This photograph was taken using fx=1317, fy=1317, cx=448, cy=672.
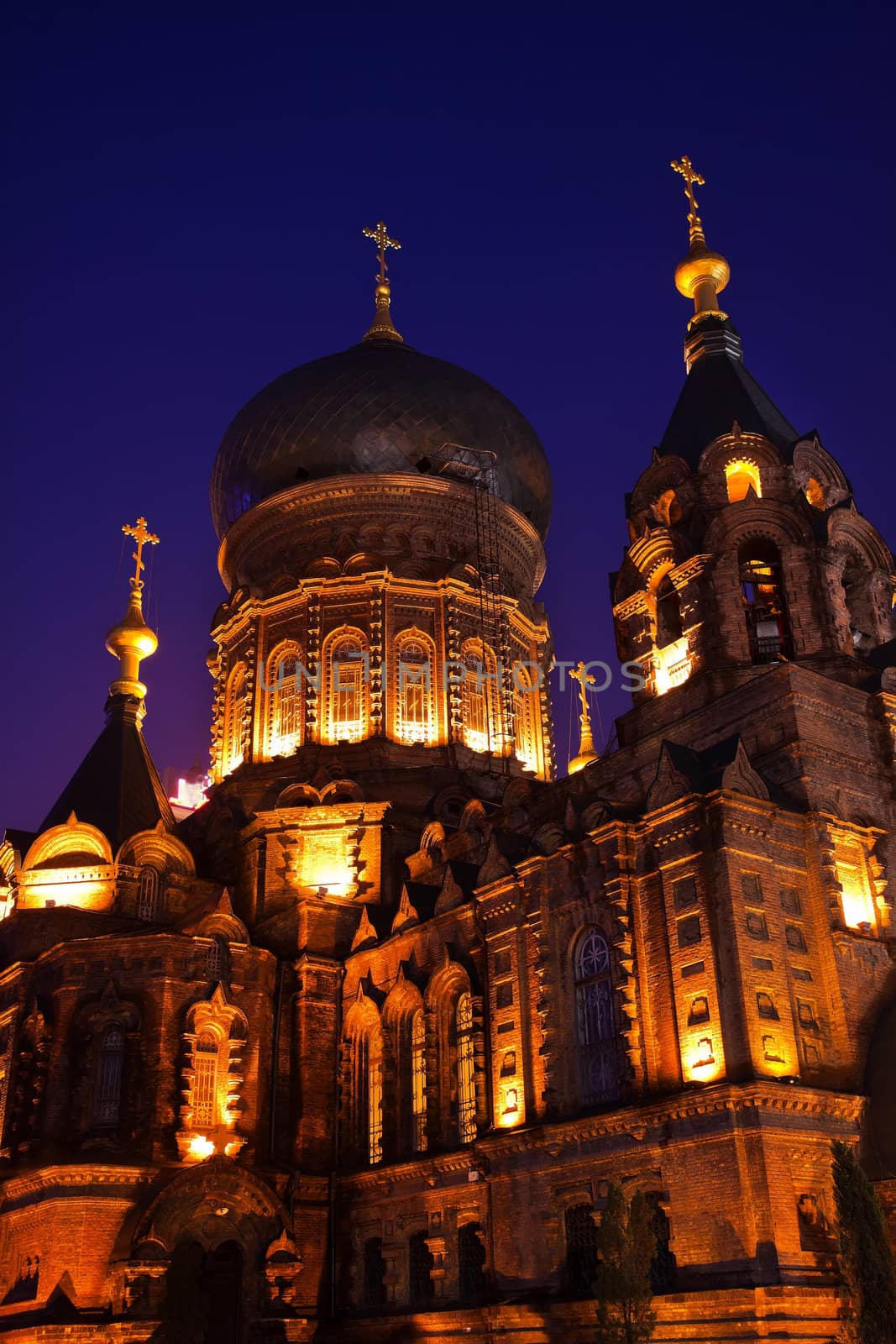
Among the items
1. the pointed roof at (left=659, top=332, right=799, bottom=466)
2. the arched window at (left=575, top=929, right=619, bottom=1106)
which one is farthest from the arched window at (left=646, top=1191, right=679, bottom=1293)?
the pointed roof at (left=659, top=332, right=799, bottom=466)

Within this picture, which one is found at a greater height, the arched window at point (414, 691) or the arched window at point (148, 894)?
the arched window at point (414, 691)

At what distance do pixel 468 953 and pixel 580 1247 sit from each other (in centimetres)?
546

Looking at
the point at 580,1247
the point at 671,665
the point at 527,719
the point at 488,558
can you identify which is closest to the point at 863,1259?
the point at 580,1247

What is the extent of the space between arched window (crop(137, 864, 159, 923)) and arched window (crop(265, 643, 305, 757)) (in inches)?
194

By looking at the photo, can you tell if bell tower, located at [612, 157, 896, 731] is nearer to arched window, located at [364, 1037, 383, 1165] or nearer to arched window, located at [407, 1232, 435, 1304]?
arched window, located at [364, 1037, 383, 1165]

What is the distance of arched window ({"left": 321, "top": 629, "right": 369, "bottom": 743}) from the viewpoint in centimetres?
3084

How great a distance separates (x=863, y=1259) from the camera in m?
14.5

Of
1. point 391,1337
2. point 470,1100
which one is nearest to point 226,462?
point 470,1100

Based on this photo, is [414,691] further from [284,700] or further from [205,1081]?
[205,1081]

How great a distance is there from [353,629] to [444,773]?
14.8 feet

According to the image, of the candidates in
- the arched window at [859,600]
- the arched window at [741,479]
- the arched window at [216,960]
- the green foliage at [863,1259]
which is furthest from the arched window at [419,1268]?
the arched window at [741,479]

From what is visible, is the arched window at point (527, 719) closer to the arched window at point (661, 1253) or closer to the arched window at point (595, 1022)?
the arched window at point (595, 1022)

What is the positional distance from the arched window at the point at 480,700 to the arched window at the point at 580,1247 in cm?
1398

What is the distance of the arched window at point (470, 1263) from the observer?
20078 mm
